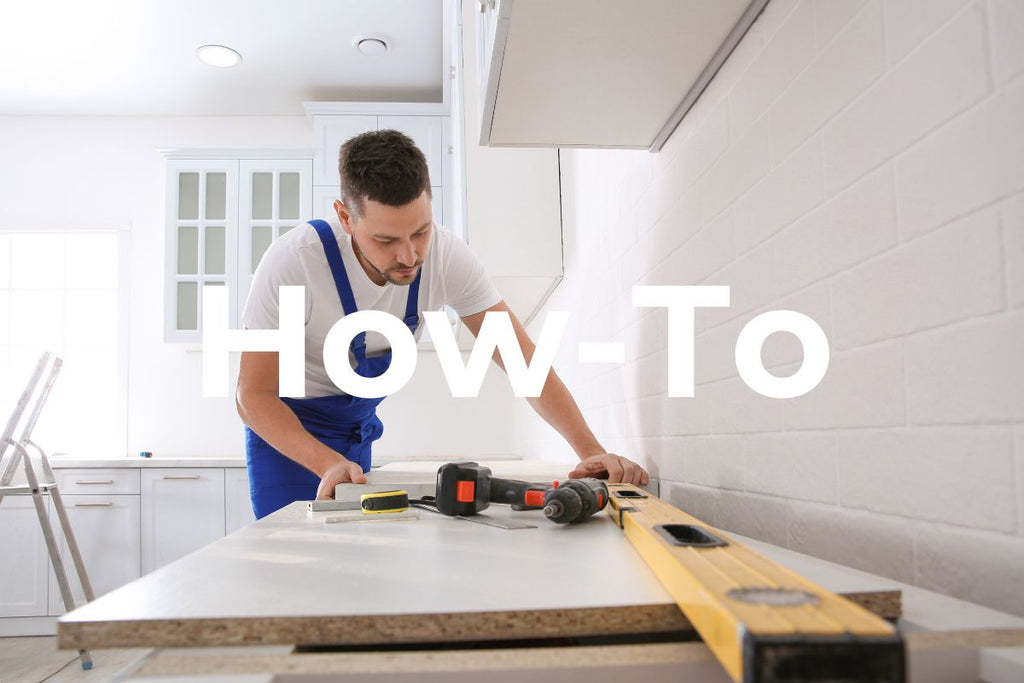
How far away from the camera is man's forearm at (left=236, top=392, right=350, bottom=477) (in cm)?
150

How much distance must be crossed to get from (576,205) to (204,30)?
7.93 ft

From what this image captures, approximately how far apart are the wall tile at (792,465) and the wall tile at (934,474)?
3 centimetres

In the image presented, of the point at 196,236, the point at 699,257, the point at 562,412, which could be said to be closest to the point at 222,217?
the point at 196,236

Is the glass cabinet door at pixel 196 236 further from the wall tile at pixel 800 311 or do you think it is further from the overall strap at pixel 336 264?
the wall tile at pixel 800 311

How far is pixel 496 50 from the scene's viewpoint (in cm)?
111

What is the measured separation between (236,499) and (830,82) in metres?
3.43

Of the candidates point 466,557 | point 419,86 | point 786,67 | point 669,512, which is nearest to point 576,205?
point 786,67

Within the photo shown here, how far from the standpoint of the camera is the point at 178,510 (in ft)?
11.9

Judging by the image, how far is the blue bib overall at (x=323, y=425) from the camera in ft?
5.77

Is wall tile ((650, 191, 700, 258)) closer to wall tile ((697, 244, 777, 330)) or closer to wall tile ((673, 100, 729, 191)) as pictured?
wall tile ((673, 100, 729, 191))

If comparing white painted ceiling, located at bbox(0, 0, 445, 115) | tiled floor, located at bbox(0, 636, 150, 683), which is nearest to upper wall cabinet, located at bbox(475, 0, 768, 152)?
white painted ceiling, located at bbox(0, 0, 445, 115)

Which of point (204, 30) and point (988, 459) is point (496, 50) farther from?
point (204, 30)

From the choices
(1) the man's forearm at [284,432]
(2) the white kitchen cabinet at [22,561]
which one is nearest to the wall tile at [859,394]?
Answer: (1) the man's forearm at [284,432]

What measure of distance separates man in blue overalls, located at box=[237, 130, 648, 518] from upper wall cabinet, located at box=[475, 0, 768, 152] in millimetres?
260
